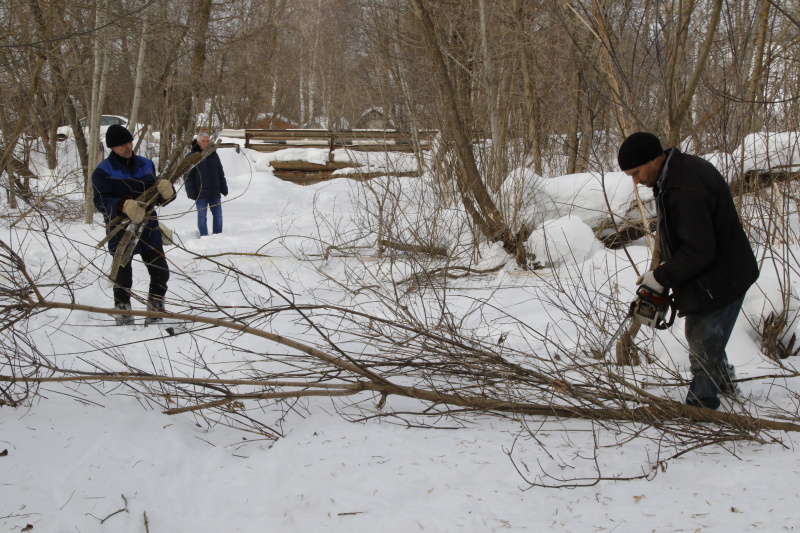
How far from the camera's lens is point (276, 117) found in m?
28.8

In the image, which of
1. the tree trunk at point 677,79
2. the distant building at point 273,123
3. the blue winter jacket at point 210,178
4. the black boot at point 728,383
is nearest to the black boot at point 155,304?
the black boot at point 728,383

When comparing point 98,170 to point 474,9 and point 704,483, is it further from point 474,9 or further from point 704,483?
point 474,9

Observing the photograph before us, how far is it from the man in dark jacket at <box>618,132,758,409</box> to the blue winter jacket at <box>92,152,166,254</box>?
12.8 ft

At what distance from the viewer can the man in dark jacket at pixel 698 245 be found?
9.79ft

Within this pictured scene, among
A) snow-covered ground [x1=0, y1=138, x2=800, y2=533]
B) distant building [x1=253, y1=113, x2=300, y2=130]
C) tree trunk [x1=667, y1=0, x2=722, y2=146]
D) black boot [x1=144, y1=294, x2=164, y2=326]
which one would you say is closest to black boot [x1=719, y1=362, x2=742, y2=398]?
snow-covered ground [x1=0, y1=138, x2=800, y2=533]

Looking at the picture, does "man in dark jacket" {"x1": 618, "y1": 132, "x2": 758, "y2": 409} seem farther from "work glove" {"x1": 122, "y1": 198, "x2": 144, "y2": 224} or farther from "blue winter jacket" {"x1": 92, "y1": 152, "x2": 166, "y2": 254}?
"blue winter jacket" {"x1": 92, "y1": 152, "x2": 166, "y2": 254}

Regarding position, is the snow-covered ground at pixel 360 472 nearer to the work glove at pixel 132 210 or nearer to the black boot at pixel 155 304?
the black boot at pixel 155 304

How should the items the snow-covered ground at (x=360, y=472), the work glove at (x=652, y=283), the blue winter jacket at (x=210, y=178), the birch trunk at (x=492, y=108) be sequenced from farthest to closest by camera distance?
the blue winter jacket at (x=210, y=178) < the birch trunk at (x=492, y=108) < the work glove at (x=652, y=283) < the snow-covered ground at (x=360, y=472)

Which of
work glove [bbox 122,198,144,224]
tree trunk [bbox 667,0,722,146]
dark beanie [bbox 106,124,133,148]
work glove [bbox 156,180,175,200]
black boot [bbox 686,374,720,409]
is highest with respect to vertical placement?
tree trunk [bbox 667,0,722,146]

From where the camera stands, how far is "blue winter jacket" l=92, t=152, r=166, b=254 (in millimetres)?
5156

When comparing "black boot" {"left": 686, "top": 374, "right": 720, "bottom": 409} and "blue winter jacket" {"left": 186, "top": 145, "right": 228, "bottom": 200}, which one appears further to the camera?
"blue winter jacket" {"left": 186, "top": 145, "right": 228, "bottom": 200}

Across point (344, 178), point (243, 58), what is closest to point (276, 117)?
point (243, 58)

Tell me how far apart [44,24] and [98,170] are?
4.88 metres

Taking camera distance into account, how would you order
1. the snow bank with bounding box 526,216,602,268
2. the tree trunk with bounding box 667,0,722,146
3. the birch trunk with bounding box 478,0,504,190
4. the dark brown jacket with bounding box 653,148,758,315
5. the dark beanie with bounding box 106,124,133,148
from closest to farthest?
the dark brown jacket with bounding box 653,148,758,315
the tree trunk with bounding box 667,0,722,146
the dark beanie with bounding box 106,124,133,148
the snow bank with bounding box 526,216,602,268
the birch trunk with bounding box 478,0,504,190
